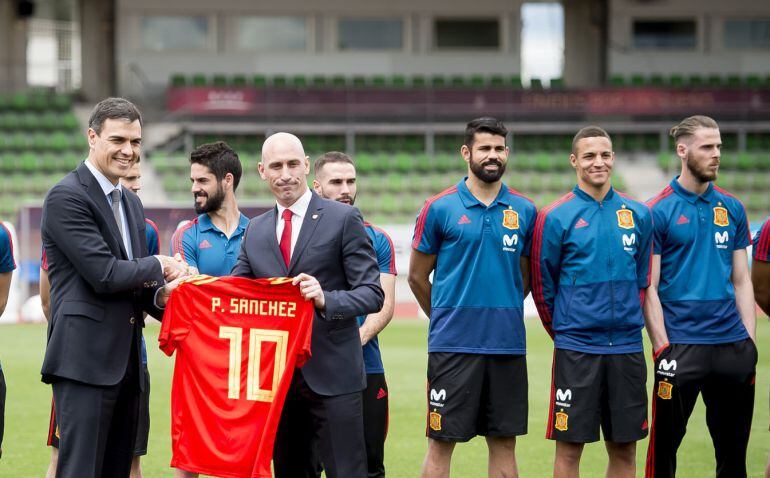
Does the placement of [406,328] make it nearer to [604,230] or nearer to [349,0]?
[604,230]

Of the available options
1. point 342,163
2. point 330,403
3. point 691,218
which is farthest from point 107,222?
point 691,218

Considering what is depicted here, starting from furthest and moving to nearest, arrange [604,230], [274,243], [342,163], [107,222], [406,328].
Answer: [406,328] → [342,163] → [604,230] → [274,243] → [107,222]

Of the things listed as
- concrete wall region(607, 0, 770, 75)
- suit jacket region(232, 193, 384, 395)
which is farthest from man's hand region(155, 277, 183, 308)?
concrete wall region(607, 0, 770, 75)

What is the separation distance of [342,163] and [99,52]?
2481 centimetres

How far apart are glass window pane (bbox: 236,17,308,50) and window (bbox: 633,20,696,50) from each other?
9.63 meters

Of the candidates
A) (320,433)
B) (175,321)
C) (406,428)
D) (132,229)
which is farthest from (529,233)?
(406,428)

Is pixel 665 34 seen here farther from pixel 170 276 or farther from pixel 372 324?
pixel 170 276

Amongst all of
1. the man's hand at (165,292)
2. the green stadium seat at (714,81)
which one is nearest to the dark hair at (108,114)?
the man's hand at (165,292)

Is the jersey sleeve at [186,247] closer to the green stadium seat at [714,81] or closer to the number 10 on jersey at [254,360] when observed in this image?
the number 10 on jersey at [254,360]

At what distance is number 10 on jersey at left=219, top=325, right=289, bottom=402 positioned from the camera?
15.4ft

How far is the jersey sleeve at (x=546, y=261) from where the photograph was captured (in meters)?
5.57

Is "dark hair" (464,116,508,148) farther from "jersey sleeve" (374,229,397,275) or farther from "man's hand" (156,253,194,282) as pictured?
"man's hand" (156,253,194,282)

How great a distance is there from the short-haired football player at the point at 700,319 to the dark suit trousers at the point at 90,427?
2871mm

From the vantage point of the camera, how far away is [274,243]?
4824mm
